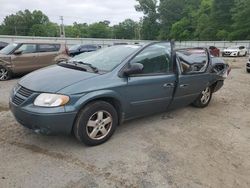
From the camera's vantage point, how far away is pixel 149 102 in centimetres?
459

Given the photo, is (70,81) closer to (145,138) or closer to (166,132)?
(145,138)

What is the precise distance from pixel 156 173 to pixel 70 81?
5.50 feet

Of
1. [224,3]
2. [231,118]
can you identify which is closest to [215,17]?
[224,3]

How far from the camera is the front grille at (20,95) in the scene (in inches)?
144

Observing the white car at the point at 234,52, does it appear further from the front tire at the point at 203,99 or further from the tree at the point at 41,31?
the tree at the point at 41,31

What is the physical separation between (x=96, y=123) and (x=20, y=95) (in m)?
1.13

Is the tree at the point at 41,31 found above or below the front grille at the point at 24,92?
above

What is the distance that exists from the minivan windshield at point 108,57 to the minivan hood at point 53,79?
0.40 m

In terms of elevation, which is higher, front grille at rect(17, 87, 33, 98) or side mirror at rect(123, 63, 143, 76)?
side mirror at rect(123, 63, 143, 76)

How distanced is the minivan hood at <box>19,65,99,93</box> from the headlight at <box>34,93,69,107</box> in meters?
0.08

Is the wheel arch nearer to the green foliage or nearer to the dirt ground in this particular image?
the dirt ground

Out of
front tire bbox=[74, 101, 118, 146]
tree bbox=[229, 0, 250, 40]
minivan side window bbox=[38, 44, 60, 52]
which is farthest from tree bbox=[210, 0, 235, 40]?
front tire bbox=[74, 101, 118, 146]

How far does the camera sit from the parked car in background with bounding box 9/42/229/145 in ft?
A: 11.7

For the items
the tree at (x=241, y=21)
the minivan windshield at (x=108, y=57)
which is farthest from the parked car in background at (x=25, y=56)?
the tree at (x=241, y=21)
